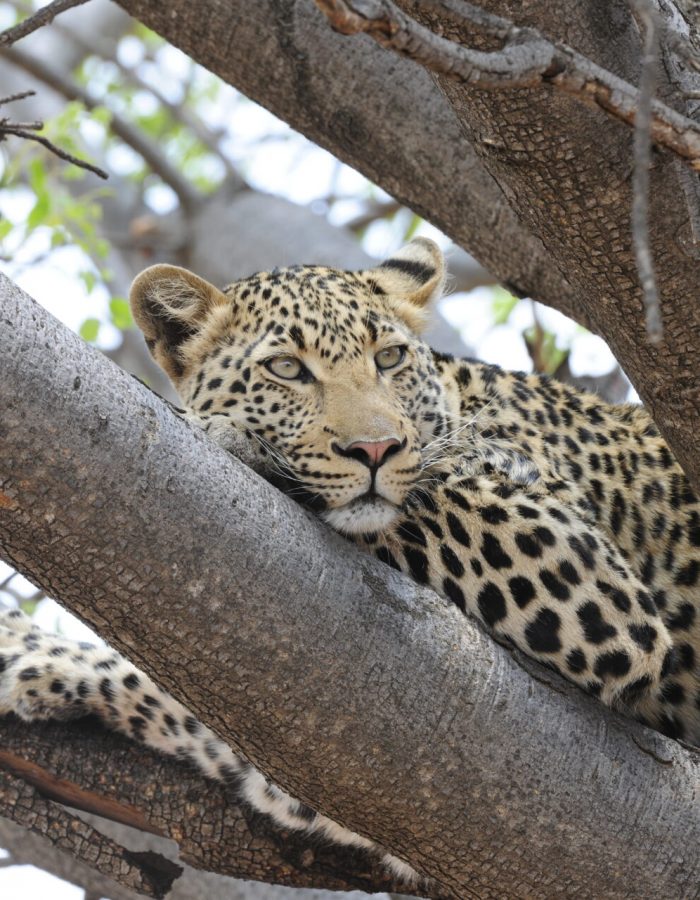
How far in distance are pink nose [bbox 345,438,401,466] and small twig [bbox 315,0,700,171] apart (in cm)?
164

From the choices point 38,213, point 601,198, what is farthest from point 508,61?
point 38,213

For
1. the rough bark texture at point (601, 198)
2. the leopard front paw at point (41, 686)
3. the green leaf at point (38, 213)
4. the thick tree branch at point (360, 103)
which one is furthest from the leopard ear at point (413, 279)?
the green leaf at point (38, 213)

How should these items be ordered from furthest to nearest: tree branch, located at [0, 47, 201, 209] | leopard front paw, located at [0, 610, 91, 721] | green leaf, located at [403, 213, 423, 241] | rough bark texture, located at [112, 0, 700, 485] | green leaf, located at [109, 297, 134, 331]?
green leaf, located at [403, 213, 423, 241] → tree branch, located at [0, 47, 201, 209] → green leaf, located at [109, 297, 134, 331] → leopard front paw, located at [0, 610, 91, 721] → rough bark texture, located at [112, 0, 700, 485]

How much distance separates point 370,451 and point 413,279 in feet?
5.36

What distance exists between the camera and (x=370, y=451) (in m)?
4.22

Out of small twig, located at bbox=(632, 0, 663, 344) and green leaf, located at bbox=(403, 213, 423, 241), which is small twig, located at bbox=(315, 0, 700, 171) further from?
green leaf, located at bbox=(403, 213, 423, 241)

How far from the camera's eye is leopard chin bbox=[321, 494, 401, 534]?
4.16 metres

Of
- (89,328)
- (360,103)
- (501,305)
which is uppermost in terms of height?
(360,103)

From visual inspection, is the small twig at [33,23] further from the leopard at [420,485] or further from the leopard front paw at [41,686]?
the leopard front paw at [41,686]

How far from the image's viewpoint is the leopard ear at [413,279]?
5.39m

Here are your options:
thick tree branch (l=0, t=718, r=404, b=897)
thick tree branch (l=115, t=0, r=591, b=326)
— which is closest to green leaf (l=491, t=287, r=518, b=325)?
thick tree branch (l=115, t=0, r=591, b=326)

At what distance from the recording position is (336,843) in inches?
190

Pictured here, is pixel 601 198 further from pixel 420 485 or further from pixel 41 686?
pixel 41 686

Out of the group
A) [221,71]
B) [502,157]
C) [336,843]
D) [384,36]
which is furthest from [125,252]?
[384,36]
